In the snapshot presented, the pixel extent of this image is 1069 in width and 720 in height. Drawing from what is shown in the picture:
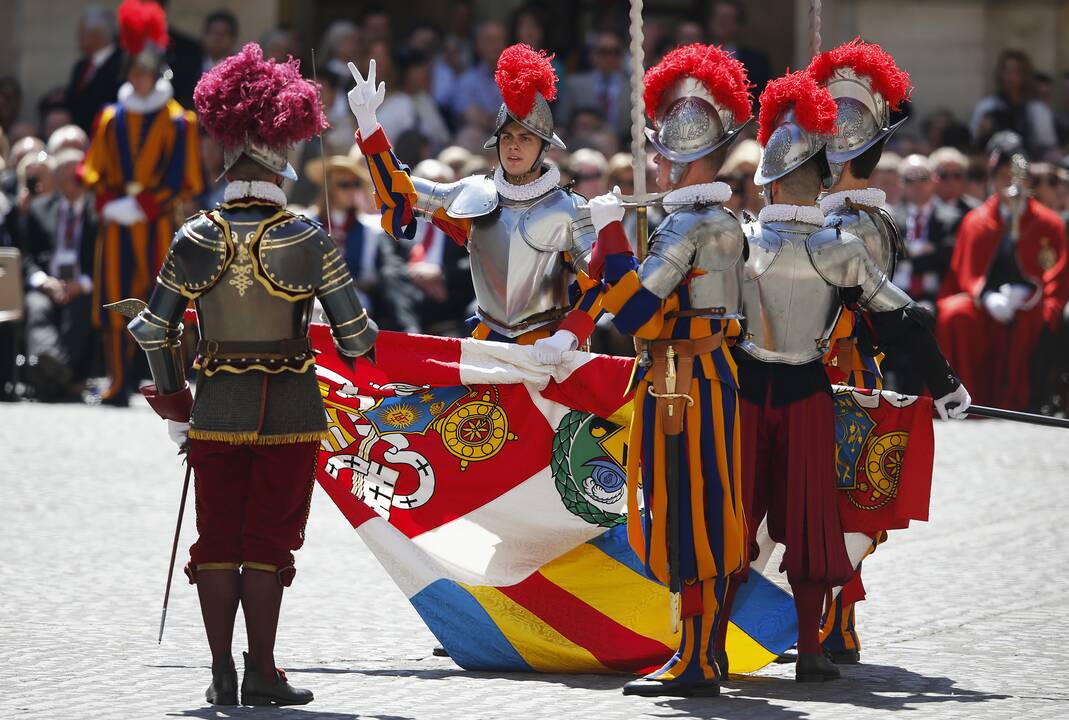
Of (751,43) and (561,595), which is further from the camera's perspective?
(751,43)

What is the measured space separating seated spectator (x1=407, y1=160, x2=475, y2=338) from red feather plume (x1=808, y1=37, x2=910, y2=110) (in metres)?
7.04

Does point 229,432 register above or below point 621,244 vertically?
below

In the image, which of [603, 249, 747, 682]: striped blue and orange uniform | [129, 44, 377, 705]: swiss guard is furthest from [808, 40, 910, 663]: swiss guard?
[129, 44, 377, 705]: swiss guard

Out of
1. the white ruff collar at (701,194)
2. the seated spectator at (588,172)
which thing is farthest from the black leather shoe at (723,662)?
the seated spectator at (588,172)

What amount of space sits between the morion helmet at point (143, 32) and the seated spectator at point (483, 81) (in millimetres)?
3178

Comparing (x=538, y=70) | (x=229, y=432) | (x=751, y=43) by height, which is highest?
(x=751, y=43)

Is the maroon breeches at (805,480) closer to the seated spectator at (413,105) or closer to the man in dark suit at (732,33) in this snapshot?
the seated spectator at (413,105)

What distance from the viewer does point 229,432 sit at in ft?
20.3

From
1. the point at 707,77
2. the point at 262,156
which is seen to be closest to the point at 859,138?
the point at 707,77

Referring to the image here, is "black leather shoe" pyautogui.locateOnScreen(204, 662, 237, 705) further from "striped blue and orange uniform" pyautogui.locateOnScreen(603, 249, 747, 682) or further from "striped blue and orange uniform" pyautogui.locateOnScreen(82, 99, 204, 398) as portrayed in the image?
"striped blue and orange uniform" pyautogui.locateOnScreen(82, 99, 204, 398)

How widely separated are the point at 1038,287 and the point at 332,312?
920 centimetres

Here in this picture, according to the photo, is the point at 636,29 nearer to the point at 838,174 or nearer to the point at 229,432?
the point at 838,174

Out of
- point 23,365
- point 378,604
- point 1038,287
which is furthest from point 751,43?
point 378,604

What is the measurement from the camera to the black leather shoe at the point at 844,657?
278 inches
